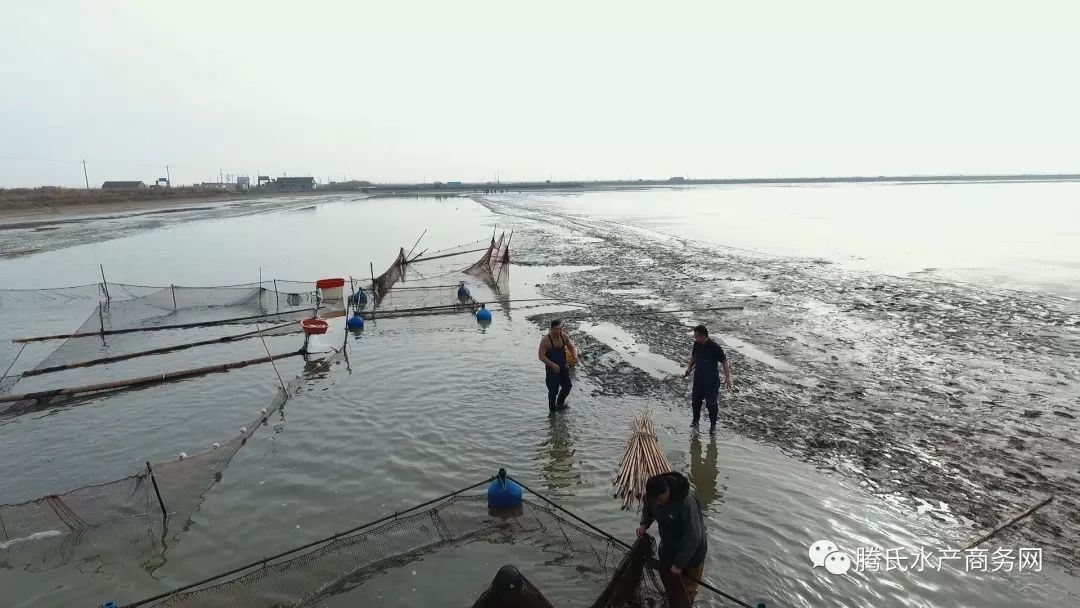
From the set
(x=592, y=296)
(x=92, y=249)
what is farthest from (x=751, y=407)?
(x=92, y=249)

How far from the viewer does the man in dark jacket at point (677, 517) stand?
15.0 feet

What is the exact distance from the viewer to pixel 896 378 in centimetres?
1160

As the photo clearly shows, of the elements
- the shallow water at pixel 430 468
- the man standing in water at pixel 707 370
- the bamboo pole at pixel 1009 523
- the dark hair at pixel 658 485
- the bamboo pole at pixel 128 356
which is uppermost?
the dark hair at pixel 658 485

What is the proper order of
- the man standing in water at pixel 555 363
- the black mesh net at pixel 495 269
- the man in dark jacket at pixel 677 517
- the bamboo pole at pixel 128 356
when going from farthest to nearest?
1. the black mesh net at pixel 495 269
2. the bamboo pole at pixel 128 356
3. the man standing in water at pixel 555 363
4. the man in dark jacket at pixel 677 517

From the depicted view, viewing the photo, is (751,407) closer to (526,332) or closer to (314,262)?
(526,332)

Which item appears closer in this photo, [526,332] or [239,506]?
[239,506]

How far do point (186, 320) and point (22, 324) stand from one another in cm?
485

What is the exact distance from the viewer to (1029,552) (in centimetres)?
612

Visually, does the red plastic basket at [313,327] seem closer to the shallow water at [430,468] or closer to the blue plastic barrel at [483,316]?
the shallow water at [430,468]

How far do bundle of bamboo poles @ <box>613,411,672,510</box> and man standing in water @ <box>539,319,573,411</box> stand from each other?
270cm

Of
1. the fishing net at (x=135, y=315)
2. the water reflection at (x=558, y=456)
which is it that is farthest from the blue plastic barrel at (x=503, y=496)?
the fishing net at (x=135, y=315)

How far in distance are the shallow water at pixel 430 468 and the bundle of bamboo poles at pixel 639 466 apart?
0.83 feet

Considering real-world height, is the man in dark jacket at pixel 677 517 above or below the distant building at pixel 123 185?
below

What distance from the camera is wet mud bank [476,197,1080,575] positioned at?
7422 millimetres
